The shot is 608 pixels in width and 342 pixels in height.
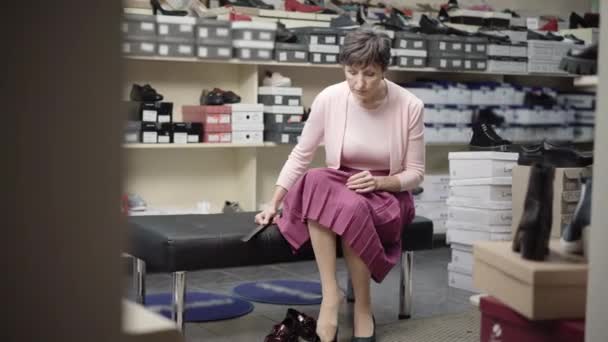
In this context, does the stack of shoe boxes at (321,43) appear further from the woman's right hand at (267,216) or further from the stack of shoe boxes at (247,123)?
the woman's right hand at (267,216)

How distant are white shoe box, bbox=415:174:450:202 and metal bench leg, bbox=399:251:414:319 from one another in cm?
176

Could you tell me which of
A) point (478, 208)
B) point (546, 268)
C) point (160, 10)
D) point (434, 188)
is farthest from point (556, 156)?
point (546, 268)

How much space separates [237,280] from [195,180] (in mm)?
1040

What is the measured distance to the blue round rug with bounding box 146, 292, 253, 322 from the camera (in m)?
3.69

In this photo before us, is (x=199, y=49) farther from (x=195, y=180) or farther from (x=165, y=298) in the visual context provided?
(x=165, y=298)

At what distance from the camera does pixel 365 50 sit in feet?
10.6

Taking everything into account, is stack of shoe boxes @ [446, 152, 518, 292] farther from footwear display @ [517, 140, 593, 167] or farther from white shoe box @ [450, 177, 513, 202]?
footwear display @ [517, 140, 593, 167]

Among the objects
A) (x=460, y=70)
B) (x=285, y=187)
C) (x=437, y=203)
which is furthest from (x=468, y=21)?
(x=285, y=187)

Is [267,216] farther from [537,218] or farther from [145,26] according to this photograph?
[145,26]

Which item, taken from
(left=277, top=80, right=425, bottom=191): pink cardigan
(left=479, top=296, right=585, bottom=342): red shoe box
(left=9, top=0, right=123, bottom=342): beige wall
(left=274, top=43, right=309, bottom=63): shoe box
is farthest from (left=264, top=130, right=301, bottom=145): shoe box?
(left=9, top=0, right=123, bottom=342): beige wall

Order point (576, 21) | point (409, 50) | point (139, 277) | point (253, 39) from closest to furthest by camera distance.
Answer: point (139, 277), point (253, 39), point (409, 50), point (576, 21)

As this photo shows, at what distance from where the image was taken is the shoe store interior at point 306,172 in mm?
835

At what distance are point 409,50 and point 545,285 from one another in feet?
12.7

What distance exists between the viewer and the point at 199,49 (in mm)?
4867
